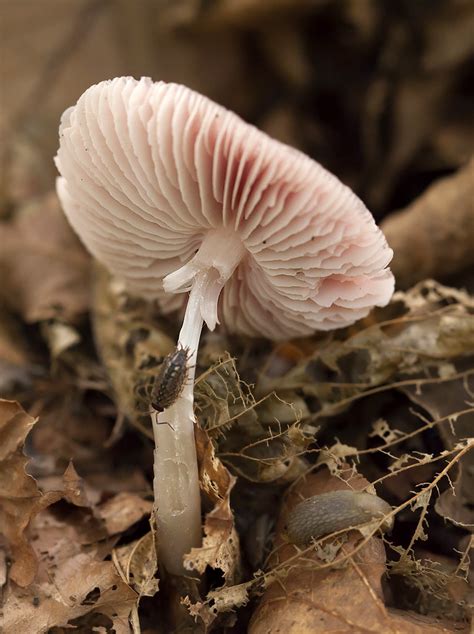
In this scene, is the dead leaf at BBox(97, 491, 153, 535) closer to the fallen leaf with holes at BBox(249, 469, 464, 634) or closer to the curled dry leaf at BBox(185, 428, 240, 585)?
the curled dry leaf at BBox(185, 428, 240, 585)

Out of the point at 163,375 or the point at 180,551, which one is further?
the point at 180,551

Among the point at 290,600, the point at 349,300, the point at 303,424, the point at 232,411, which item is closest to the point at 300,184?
the point at 349,300

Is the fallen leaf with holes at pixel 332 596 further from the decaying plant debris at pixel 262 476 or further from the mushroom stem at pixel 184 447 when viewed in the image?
the mushroom stem at pixel 184 447

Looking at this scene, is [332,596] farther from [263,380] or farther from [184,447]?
[263,380]

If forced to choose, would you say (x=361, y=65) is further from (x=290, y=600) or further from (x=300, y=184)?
(x=290, y=600)

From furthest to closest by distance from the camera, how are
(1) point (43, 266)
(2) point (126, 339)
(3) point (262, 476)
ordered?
1. (1) point (43, 266)
2. (2) point (126, 339)
3. (3) point (262, 476)

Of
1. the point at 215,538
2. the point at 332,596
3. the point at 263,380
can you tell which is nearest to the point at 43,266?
the point at 263,380
